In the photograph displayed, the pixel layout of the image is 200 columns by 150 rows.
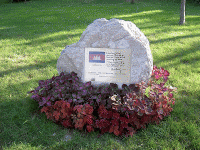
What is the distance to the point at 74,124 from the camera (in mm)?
3049

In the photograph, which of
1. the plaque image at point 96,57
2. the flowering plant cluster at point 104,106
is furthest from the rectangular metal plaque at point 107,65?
the flowering plant cluster at point 104,106

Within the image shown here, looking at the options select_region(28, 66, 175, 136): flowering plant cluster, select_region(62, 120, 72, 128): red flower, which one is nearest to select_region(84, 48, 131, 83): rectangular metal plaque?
select_region(28, 66, 175, 136): flowering plant cluster

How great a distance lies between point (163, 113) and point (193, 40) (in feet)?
15.5

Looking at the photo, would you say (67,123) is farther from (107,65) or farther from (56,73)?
(56,73)

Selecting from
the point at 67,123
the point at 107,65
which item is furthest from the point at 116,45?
the point at 67,123

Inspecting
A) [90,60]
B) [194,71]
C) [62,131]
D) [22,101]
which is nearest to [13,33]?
[22,101]

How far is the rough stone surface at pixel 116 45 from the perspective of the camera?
331 cm

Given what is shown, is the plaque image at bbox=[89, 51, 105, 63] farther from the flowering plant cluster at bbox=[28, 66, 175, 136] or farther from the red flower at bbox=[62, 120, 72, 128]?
the red flower at bbox=[62, 120, 72, 128]

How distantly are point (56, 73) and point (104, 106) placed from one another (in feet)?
7.07

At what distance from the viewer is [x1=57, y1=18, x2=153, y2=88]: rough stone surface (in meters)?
3.31

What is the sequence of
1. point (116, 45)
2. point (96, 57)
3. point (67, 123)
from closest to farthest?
point (67, 123) < point (116, 45) < point (96, 57)

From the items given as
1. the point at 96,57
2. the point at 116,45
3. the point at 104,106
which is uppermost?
the point at 116,45

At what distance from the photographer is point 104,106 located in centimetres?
308

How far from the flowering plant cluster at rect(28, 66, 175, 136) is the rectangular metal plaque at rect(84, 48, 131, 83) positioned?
0.22m
